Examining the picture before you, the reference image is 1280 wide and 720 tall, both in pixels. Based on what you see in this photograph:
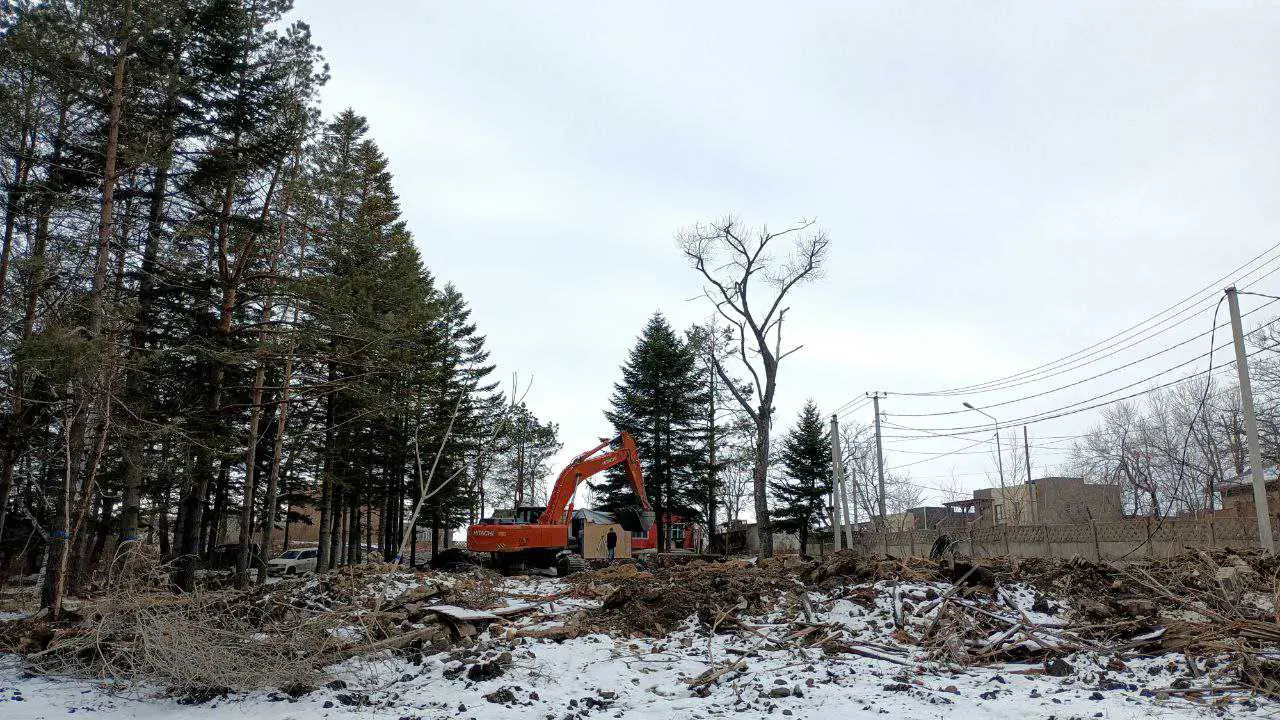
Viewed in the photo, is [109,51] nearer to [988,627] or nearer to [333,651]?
[333,651]

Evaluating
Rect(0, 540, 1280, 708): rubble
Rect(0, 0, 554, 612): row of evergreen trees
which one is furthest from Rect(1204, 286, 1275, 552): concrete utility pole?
Rect(0, 0, 554, 612): row of evergreen trees

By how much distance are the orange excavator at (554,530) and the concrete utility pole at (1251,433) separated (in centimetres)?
1498

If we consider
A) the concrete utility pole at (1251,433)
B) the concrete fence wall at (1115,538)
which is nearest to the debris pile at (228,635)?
the concrete fence wall at (1115,538)

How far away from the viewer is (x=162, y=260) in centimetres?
1513

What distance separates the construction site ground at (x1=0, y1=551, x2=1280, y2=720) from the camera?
7.31 metres

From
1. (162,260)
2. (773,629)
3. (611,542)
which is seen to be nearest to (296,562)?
(611,542)

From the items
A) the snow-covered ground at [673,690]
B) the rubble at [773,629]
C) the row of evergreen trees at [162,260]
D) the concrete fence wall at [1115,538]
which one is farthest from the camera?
the concrete fence wall at [1115,538]

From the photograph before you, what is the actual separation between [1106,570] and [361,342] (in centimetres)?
1382

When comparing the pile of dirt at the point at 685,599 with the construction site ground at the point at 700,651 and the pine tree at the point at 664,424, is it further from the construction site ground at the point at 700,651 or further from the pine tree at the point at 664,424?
the pine tree at the point at 664,424

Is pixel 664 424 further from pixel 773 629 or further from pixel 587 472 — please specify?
pixel 773 629

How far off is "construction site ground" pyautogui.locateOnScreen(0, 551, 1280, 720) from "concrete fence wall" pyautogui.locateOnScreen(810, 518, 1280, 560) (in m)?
5.49

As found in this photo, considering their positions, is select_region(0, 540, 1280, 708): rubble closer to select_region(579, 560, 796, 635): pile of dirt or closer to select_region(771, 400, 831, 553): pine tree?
select_region(579, 560, 796, 635): pile of dirt

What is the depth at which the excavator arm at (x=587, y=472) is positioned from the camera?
2152 centimetres

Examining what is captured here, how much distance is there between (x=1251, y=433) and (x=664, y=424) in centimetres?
2411
